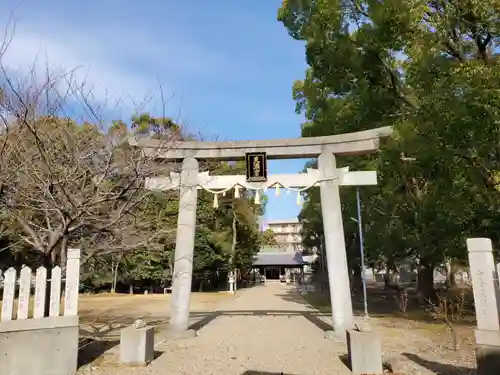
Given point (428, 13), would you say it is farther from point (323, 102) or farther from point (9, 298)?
point (9, 298)

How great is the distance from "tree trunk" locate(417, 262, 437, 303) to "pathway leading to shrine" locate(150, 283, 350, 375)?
306 inches

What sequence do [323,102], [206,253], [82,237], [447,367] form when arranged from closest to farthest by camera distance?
[447,367] < [82,237] < [323,102] < [206,253]

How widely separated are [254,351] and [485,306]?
16.1ft

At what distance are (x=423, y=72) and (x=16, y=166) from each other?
941cm

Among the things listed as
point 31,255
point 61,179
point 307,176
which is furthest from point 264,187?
point 31,255

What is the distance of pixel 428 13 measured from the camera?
1026cm

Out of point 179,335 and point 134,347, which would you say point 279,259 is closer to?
point 179,335

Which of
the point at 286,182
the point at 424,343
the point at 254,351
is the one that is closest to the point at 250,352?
the point at 254,351

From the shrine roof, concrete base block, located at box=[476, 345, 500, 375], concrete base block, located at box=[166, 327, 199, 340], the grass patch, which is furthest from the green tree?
the shrine roof

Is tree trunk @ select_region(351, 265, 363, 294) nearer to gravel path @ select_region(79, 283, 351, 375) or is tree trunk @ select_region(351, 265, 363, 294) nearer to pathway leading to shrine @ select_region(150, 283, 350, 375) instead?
pathway leading to shrine @ select_region(150, 283, 350, 375)

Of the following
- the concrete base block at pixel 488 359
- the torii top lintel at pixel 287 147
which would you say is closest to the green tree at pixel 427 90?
the torii top lintel at pixel 287 147

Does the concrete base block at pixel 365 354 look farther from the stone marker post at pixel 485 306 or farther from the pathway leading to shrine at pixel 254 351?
the stone marker post at pixel 485 306

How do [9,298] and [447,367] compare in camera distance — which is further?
[447,367]

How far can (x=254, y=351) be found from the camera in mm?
8969
